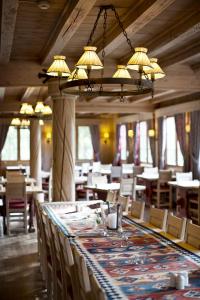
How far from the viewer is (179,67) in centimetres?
798

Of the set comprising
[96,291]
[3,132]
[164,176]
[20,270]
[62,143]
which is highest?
[3,132]

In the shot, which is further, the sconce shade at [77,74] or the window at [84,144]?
the window at [84,144]

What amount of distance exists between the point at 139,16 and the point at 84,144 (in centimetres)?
1431

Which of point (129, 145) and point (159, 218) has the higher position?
point (129, 145)

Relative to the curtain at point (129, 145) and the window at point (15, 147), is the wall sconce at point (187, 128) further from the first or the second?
the window at point (15, 147)

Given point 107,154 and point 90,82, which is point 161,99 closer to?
point 107,154

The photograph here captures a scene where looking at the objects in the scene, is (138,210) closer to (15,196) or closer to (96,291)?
(96,291)

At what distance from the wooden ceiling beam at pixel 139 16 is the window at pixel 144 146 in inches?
374

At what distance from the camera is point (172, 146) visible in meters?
13.3

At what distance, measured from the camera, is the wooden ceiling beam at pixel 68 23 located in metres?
4.10

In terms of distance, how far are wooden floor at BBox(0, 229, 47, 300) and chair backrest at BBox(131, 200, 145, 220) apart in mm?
1346

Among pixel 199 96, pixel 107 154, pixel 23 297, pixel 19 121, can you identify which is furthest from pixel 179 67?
pixel 107 154

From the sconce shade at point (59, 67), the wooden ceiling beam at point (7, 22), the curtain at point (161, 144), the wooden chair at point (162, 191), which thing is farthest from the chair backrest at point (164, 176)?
the sconce shade at point (59, 67)

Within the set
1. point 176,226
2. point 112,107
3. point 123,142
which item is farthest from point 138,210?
point 123,142
